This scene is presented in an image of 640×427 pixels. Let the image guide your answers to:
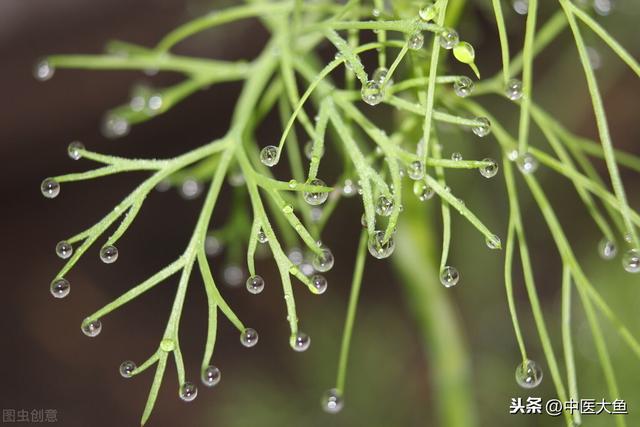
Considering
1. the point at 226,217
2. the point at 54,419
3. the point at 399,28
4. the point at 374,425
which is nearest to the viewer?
the point at 399,28

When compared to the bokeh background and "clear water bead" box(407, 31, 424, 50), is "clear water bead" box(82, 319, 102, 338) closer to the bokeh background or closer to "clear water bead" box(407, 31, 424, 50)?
"clear water bead" box(407, 31, 424, 50)

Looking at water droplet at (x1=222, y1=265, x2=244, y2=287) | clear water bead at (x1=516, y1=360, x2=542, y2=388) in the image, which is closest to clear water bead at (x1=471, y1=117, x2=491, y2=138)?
clear water bead at (x1=516, y1=360, x2=542, y2=388)

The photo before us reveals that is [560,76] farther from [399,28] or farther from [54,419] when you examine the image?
[54,419]

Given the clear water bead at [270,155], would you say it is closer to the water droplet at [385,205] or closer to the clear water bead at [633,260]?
the water droplet at [385,205]

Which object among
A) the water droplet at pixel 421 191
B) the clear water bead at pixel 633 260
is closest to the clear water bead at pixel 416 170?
the water droplet at pixel 421 191

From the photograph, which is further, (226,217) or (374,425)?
(226,217)

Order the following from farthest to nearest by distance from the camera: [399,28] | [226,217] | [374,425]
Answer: [226,217] < [374,425] < [399,28]

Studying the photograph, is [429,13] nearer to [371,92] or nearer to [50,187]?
[371,92]

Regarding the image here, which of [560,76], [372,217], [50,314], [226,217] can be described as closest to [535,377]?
[372,217]
